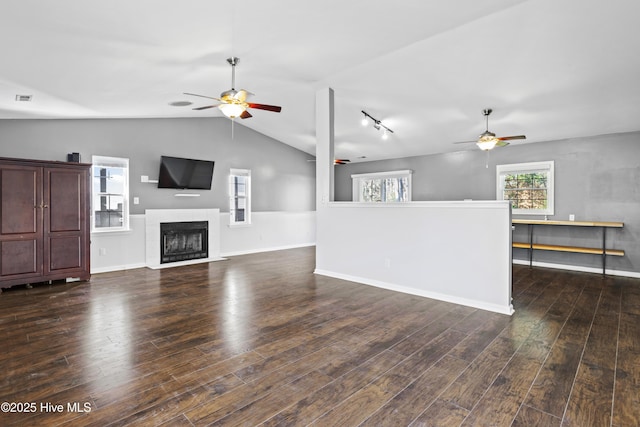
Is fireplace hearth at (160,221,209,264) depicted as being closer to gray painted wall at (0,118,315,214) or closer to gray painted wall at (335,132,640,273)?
gray painted wall at (0,118,315,214)

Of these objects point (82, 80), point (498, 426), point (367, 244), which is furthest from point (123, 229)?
point (498, 426)

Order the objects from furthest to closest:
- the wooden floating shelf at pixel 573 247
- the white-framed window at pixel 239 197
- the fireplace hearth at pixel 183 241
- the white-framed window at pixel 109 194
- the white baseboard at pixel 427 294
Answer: the white-framed window at pixel 239 197
the fireplace hearth at pixel 183 241
the white-framed window at pixel 109 194
the wooden floating shelf at pixel 573 247
the white baseboard at pixel 427 294

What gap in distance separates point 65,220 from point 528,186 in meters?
8.74

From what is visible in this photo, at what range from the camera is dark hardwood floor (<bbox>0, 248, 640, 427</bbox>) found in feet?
6.40

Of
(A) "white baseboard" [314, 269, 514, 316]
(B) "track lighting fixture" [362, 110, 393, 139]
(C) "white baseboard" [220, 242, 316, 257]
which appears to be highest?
(B) "track lighting fixture" [362, 110, 393, 139]

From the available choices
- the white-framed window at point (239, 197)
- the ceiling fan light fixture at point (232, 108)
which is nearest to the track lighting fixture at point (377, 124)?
the ceiling fan light fixture at point (232, 108)

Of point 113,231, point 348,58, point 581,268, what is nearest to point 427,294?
point 348,58

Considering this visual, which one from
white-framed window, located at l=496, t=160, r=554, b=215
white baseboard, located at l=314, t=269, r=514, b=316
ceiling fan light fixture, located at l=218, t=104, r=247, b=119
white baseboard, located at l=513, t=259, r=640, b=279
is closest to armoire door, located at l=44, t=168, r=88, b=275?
ceiling fan light fixture, located at l=218, t=104, r=247, b=119

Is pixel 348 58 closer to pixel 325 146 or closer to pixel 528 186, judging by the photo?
pixel 325 146

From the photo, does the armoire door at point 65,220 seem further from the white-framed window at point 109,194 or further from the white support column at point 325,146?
the white support column at point 325,146

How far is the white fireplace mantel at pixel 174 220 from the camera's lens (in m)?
6.63

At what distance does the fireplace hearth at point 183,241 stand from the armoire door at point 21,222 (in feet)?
7.06

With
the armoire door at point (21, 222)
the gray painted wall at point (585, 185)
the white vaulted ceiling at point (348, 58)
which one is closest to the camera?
the white vaulted ceiling at point (348, 58)

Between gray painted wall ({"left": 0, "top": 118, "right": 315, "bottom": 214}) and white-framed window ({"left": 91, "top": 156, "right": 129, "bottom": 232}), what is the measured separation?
135mm
